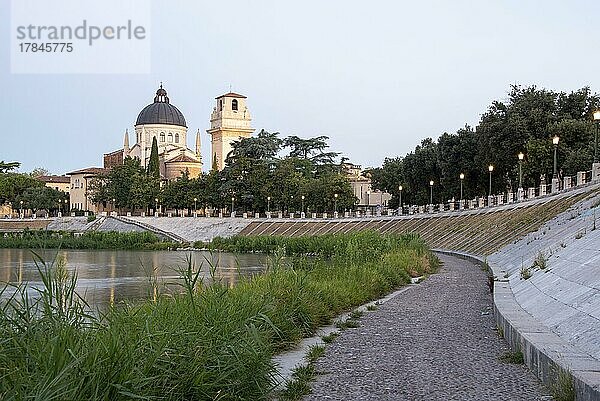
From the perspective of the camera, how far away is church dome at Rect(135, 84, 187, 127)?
120 meters

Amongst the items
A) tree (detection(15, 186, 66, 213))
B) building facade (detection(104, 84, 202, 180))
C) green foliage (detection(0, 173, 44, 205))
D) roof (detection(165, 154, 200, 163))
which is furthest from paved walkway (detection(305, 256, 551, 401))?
building facade (detection(104, 84, 202, 180))

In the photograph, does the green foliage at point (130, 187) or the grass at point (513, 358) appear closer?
the grass at point (513, 358)

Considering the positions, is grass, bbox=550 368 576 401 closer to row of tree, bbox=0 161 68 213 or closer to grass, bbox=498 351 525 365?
grass, bbox=498 351 525 365

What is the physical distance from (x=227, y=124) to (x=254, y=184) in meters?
38.9

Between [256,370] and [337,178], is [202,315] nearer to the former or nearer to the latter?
[256,370]

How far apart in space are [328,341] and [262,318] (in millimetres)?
1626

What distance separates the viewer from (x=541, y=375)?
6727mm

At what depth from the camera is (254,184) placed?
80.4 m

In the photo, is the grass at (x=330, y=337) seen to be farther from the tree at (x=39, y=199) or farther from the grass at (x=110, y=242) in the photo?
the tree at (x=39, y=199)

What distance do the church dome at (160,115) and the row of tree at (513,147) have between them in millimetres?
63022

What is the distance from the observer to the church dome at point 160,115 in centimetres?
12006

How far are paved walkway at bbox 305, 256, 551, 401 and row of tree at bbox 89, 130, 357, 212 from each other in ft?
206

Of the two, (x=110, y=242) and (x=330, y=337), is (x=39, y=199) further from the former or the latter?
(x=330, y=337)

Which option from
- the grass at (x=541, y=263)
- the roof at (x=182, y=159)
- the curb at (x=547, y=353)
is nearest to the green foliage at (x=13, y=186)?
the roof at (x=182, y=159)
